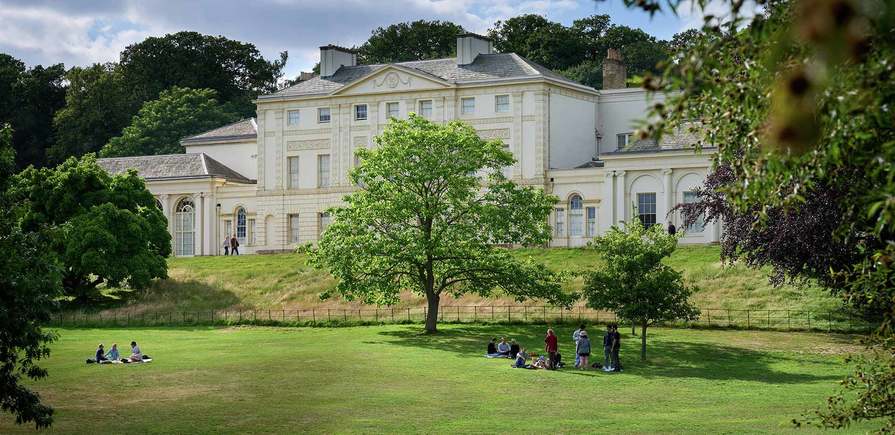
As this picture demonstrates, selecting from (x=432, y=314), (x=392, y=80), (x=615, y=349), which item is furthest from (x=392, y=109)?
(x=615, y=349)

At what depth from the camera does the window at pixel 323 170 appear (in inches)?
3693

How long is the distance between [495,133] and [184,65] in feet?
173

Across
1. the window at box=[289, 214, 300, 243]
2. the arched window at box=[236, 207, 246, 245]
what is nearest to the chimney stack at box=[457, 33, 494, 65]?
the window at box=[289, 214, 300, 243]

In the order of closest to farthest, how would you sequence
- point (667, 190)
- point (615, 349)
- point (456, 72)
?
point (615, 349) → point (667, 190) → point (456, 72)

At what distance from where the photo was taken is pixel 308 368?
1731 inches

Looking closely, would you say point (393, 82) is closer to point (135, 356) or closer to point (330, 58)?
Result: point (330, 58)

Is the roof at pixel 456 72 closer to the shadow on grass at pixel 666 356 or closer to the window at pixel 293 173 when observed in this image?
the window at pixel 293 173

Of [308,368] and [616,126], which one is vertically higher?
[616,126]

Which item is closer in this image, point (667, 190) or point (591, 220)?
point (667, 190)

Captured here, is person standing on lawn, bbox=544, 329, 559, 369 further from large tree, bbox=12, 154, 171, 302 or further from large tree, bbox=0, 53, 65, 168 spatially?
large tree, bbox=0, 53, 65, 168

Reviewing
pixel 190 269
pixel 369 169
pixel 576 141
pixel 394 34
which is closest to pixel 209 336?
pixel 369 169

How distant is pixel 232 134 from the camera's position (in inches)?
4031

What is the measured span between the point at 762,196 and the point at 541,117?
76521mm

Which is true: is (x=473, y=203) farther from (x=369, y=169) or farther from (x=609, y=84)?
(x=609, y=84)
